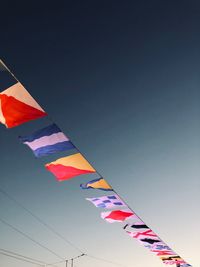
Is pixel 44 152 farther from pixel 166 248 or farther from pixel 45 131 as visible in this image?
pixel 166 248

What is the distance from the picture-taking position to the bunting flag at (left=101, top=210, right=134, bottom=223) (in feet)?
37.4

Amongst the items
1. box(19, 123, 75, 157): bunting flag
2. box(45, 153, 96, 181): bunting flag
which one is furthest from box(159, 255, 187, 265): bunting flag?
box(19, 123, 75, 157): bunting flag

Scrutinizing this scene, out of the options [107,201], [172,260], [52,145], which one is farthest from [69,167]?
[172,260]

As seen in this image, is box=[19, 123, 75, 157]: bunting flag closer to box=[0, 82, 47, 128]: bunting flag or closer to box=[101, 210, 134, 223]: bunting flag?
box=[0, 82, 47, 128]: bunting flag

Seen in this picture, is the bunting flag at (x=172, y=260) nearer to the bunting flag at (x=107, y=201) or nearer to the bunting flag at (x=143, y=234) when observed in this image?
the bunting flag at (x=143, y=234)

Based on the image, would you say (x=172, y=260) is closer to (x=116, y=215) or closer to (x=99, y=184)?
(x=116, y=215)

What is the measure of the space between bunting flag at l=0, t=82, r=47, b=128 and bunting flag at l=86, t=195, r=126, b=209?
4968 mm

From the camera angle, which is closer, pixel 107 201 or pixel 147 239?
pixel 107 201

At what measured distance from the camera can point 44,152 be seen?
757 centimetres

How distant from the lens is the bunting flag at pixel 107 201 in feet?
34.3

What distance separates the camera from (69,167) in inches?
320

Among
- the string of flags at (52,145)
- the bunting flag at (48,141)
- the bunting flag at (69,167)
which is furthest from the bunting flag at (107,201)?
the bunting flag at (48,141)

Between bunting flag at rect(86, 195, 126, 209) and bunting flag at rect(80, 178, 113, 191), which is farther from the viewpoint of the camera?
bunting flag at rect(86, 195, 126, 209)

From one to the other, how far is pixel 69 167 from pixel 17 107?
2.46 meters
